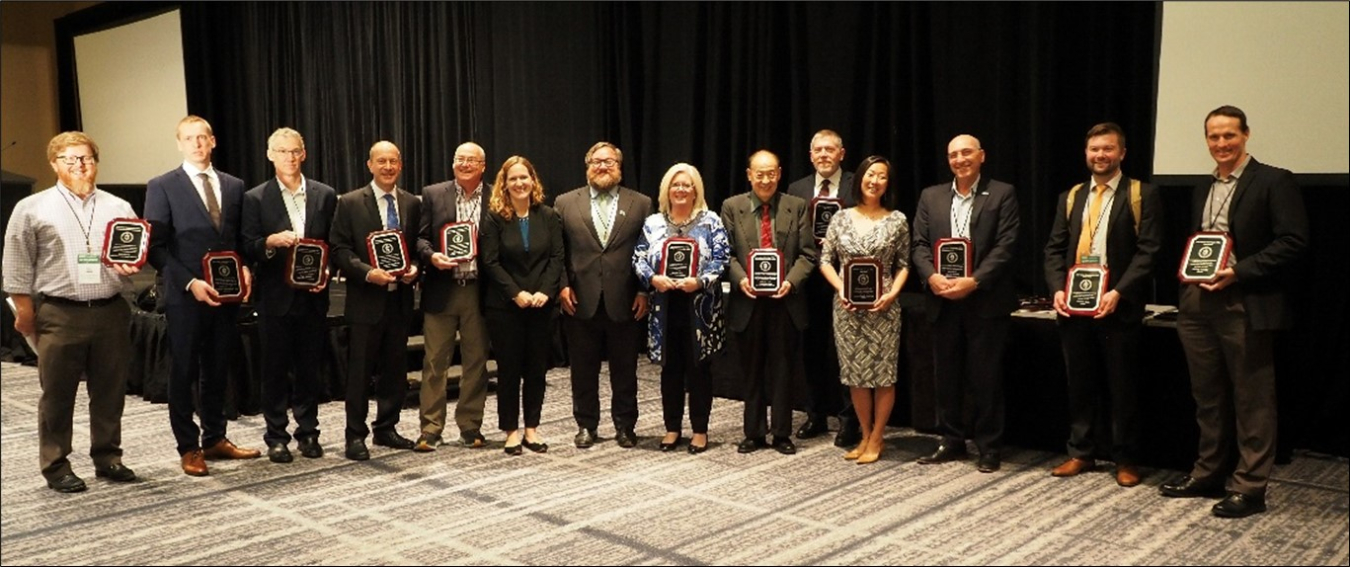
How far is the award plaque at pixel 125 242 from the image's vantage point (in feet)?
13.7

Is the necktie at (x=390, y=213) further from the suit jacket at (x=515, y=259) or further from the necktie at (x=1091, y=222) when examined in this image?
the necktie at (x=1091, y=222)

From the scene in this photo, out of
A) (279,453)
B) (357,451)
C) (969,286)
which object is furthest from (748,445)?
(279,453)

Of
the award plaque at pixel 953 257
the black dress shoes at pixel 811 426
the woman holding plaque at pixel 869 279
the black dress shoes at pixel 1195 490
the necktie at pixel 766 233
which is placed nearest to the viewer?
the black dress shoes at pixel 1195 490

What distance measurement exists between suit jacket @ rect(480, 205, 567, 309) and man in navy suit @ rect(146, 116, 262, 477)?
0.98m

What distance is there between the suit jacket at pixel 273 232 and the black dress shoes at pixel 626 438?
4.69 feet

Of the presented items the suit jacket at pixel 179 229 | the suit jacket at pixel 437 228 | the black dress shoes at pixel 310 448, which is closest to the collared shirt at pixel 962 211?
the suit jacket at pixel 437 228

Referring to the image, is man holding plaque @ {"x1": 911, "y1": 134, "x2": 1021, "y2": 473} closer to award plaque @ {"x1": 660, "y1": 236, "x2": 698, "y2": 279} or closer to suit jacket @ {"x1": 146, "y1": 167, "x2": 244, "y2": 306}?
award plaque @ {"x1": 660, "y1": 236, "x2": 698, "y2": 279}

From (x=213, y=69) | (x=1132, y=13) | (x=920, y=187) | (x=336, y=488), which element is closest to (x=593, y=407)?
(x=336, y=488)

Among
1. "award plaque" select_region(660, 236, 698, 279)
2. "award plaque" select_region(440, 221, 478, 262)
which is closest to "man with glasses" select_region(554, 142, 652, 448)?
"award plaque" select_region(660, 236, 698, 279)

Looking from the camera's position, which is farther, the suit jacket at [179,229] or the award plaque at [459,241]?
the award plaque at [459,241]

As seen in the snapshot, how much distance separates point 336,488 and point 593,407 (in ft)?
3.97

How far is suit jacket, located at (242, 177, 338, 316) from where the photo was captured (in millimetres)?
4641

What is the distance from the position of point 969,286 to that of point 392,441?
2.63m

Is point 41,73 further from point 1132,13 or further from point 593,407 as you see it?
point 1132,13
